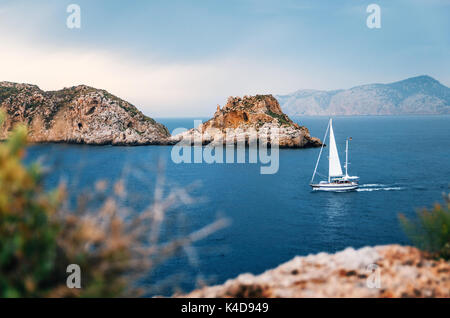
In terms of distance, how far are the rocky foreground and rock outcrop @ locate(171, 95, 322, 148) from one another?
80458 mm

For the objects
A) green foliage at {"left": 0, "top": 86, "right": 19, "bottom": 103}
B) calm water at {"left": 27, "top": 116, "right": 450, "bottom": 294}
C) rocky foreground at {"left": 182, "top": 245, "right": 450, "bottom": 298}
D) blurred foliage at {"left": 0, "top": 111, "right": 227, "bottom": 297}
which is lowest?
calm water at {"left": 27, "top": 116, "right": 450, "bottom": 294}

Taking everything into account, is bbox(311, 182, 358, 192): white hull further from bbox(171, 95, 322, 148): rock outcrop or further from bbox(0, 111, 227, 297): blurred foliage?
bbox(171, 95, 322, 148): rock outcrop

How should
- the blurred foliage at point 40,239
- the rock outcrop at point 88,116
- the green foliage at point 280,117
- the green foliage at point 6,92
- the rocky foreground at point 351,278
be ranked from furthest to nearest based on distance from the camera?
the green foliage at point 6,92
the rock outcrop at point 88,116
the green foliage at point 280,117
the rocky foreground at point 351,278
the blurred foliage at point 40,239

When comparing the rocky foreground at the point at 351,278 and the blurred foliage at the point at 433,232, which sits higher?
the blurred foliage at the point at 433,232

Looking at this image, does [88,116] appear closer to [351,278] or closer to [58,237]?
[351,278]

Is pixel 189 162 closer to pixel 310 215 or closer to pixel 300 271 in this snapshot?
pixel 310 215

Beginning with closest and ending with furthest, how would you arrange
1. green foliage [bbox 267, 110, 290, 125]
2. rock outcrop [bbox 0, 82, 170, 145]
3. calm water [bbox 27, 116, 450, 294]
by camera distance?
calm water [bbox 27, 116, 450, 294] → green foliage [bbox 267, 110, 290, 125] → rock outcrop [bbox 0, 82, 170, 145]

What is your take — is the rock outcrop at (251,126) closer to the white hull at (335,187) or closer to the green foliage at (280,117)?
the green foliage at (280,117)

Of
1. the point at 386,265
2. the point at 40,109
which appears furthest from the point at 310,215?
the point at 40,109

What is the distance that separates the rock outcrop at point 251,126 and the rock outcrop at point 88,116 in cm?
1063

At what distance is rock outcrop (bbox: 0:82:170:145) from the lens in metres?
95.4

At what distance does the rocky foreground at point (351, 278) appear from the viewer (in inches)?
250

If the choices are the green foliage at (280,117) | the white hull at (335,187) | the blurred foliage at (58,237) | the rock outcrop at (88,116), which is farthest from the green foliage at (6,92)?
the blurred foliage at (58,237)

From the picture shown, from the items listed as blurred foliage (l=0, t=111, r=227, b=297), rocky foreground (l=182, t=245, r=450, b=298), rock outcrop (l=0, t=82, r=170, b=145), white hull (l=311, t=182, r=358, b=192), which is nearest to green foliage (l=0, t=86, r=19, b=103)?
rock outcrop (l=0, t=82, r=170, b=145)
